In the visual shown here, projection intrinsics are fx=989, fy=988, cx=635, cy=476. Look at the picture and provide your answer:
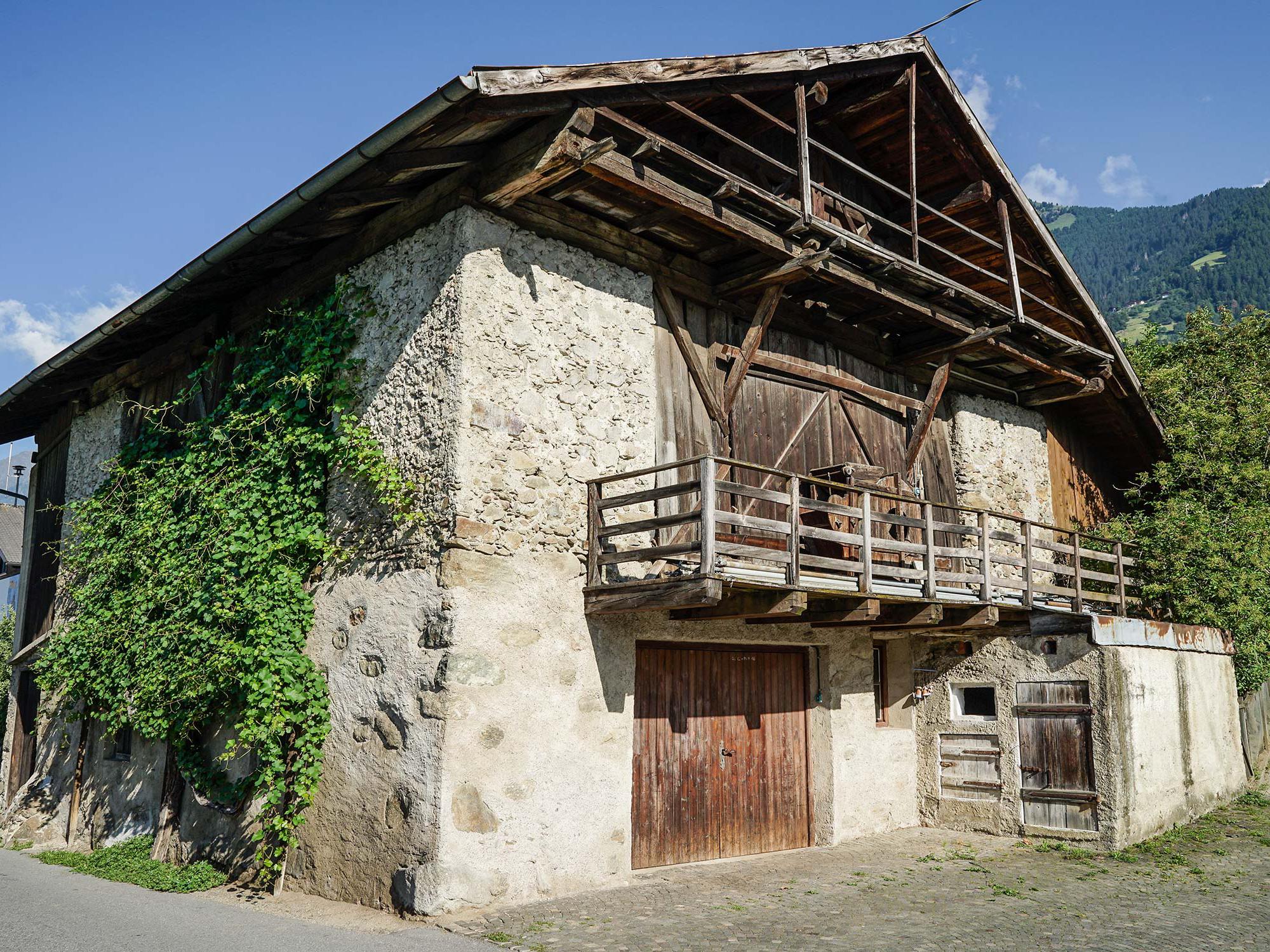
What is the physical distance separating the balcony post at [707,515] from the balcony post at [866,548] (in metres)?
1.94

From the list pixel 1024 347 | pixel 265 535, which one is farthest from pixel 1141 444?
pixel 265 535

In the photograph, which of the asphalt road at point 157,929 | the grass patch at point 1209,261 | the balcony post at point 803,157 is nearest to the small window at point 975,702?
the balcony post at point 803,157

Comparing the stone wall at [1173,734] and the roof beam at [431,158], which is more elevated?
the roof beam at [431,158]

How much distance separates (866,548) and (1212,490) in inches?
370

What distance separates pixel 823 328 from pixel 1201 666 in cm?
690

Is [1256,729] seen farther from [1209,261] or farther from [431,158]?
[1209,261]

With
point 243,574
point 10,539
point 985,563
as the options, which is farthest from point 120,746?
point 10,539

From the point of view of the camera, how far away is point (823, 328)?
12.2 metres

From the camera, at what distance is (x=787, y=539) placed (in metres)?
8.82

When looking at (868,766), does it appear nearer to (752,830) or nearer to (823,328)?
(752,830)

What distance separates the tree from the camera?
45.8 feet

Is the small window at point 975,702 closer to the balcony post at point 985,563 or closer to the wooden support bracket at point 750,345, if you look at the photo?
the balcony post at point 985,563

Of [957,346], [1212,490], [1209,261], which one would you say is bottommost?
[1212,490]

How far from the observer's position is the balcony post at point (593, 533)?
29.0 ft
